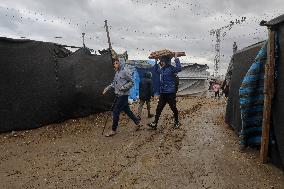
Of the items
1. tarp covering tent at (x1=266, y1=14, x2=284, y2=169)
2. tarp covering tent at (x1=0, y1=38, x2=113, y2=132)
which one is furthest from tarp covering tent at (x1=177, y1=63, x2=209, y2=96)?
tarp covering tent at (x1=266, y1=14, x2=284, y2=169)

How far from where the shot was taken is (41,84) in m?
9.59

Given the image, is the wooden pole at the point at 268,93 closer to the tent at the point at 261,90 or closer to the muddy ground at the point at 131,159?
the tent at the point at 261,90

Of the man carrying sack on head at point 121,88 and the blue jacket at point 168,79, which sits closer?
the man carrying sack on head at point 121,88

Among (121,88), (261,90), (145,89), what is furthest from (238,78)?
(145,89)

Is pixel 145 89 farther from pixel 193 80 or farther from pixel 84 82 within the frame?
pixel 193 80

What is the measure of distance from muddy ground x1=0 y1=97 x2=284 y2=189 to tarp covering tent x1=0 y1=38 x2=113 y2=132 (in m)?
0.42

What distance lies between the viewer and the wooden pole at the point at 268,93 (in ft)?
18.9

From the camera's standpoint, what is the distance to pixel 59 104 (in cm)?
995

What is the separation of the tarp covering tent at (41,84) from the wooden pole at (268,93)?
19.5 ft

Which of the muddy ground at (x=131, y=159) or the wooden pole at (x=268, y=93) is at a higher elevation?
the wooden pole at (x=268, y=93)

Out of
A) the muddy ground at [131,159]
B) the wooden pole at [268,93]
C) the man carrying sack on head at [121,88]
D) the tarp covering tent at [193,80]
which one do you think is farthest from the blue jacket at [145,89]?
the tarp covering tent at [193,80]

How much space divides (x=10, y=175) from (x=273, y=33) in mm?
4987

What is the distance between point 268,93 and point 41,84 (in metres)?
6.13

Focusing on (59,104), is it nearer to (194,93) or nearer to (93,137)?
(93,137)
